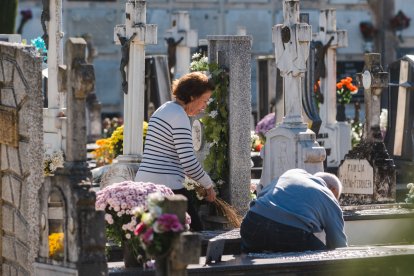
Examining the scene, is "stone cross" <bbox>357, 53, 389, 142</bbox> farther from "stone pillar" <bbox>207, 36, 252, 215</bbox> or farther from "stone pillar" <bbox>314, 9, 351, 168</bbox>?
"stone pillar" <bbox>314, 9, 351, 168</bbox>

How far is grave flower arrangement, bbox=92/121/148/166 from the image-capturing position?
16.1 metres

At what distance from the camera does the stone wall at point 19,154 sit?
905cm

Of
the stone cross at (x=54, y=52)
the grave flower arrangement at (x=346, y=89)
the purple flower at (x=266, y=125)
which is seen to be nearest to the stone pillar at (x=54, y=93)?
the stone cross at (x=54, y=52)

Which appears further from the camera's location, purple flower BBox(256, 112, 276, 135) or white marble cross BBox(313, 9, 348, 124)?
white marble cross BBox(313, 9, 348, 124)

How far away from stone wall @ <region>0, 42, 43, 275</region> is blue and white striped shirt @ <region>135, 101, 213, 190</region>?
3.62 feet

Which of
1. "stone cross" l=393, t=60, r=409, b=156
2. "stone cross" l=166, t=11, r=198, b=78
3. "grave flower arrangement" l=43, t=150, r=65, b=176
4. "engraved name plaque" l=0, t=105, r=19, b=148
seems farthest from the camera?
"stone cross" l=166, t=11, r=198, b=78

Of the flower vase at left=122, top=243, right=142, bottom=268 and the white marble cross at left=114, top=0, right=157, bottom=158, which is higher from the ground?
the white marble cross at left=114, top=0, right=157, bottom=158

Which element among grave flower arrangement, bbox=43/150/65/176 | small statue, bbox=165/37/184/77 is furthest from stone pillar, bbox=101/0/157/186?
small statue, bbox=165/37/184/77

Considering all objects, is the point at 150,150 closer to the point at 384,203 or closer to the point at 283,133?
the point at 283,133

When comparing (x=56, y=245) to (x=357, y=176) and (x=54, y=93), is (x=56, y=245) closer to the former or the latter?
(x=54, y=93)

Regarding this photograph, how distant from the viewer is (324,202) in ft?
30.9

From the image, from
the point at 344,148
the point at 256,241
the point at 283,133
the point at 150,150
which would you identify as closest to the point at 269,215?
the point at 256,241

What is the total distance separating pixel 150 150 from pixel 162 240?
2.95 meters

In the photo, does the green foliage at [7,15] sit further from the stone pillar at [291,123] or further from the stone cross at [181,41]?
the stone pillar at [291,123]
